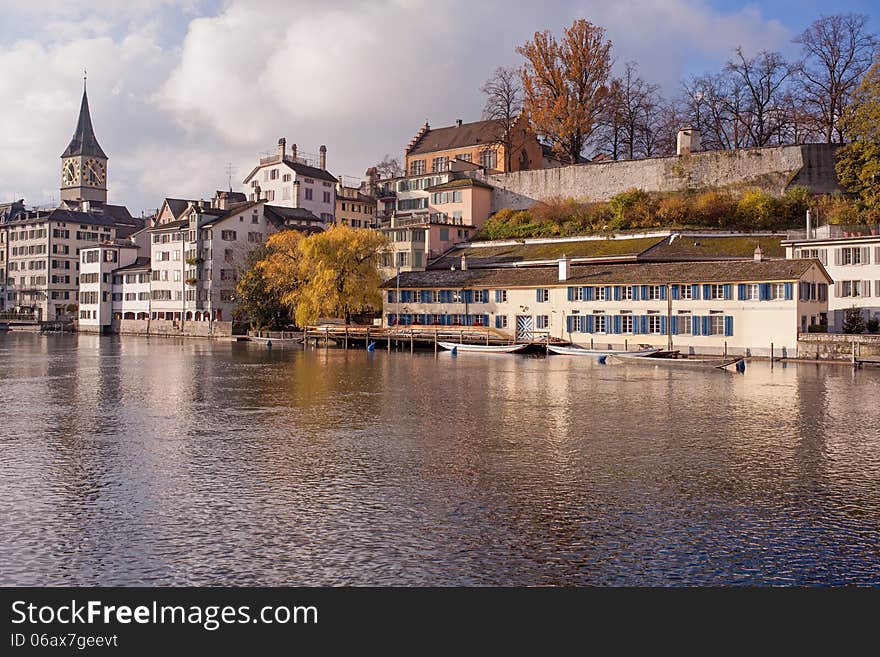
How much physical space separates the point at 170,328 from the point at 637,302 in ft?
204

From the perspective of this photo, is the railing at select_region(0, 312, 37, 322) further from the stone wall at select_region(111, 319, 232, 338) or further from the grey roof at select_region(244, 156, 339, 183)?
the grey roof at select_region(244, 156, 339, 183)

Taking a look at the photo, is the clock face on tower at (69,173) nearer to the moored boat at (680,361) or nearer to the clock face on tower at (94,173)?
the clock face on tower at (94,173)

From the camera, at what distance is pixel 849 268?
6103 cm

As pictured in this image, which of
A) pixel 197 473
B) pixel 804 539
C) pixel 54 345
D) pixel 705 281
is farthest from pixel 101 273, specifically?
pixel 804 539

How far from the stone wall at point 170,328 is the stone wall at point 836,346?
60.7 metres

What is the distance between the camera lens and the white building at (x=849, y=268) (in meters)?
59.7

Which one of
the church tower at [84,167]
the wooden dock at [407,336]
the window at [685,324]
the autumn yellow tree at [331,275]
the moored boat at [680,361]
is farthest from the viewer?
the church tower at [84,167]

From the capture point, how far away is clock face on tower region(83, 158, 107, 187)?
182m

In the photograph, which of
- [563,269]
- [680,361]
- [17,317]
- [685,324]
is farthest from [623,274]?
[17,317]

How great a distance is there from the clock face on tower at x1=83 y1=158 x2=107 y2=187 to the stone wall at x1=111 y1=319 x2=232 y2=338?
7968 cm

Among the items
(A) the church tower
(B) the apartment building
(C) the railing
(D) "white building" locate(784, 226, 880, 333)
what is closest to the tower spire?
(A) the church tower

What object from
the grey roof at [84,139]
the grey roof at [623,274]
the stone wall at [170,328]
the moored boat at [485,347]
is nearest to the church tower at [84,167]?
the grey roof at [84,139]

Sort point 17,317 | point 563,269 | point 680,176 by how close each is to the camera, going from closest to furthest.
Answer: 1. point 563,269
2. point 680,176
3. point 17,317

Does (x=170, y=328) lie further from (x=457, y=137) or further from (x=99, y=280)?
(x=457, y=137)
